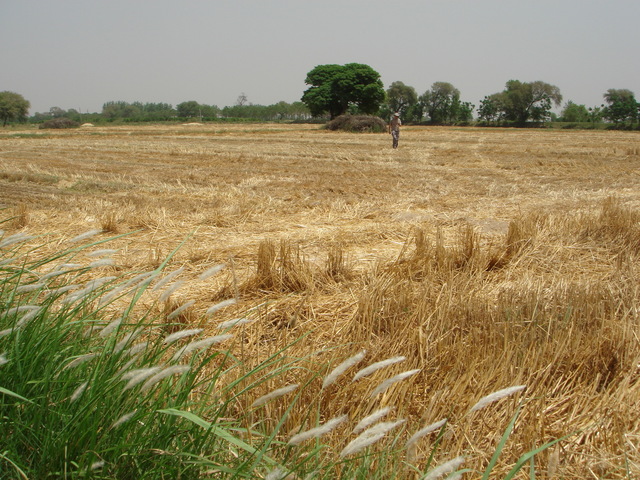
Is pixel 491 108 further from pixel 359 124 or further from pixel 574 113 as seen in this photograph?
pixel 359 124

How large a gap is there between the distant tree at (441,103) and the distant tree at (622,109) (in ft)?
73.0

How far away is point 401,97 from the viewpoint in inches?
3787

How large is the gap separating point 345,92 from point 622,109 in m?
35.6

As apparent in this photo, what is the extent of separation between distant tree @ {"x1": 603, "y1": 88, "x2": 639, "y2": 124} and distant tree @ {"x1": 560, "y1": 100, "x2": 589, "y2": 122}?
468 inches

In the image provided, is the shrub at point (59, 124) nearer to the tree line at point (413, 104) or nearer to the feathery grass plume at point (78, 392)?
the tree line at point (413, 104)

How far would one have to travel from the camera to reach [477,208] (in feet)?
24.6

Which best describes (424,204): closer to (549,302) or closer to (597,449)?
(549,302)

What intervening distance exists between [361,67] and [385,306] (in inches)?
2520

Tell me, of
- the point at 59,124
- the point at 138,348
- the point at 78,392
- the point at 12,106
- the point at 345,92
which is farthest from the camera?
the point at 12,106

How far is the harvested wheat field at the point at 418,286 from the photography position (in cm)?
223

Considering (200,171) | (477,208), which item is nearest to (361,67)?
(200,171)

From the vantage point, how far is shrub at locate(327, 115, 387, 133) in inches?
1356

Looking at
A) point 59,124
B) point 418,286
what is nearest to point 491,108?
point 59,124

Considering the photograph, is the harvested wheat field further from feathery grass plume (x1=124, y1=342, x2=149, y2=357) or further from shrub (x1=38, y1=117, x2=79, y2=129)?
shrub (x1=38, y1=117, x2=79, y2=129)
